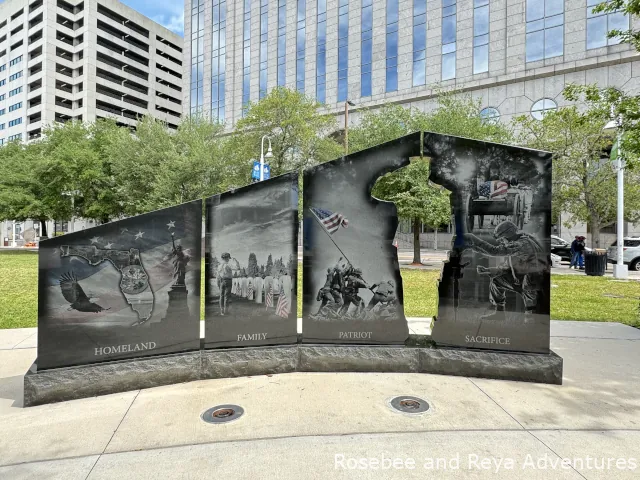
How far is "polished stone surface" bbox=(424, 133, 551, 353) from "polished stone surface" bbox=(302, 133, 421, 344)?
2.29ft

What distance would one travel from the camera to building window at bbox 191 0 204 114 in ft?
187

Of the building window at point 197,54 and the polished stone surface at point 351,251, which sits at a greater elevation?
the building window at point 197,54

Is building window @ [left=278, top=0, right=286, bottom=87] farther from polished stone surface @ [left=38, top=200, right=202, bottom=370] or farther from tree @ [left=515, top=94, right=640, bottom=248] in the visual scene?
polished stone surface @ [left=38, top=200, right=202, bottom=370]

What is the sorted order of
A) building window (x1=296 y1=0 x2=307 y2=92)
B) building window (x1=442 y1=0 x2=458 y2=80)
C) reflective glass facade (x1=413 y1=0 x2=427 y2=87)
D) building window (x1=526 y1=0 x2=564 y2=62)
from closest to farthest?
building window (x1=526 y1=0 x2=564 y2=62) < building window (x1=442 y1=0 x2=458 y2=80) < reflective glass facade (x1=413 y1=0 x2=427 y2=87) < building window (x1=296 y1=0 x2=307 y2=92)

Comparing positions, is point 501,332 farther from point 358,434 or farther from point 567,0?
point 567,0

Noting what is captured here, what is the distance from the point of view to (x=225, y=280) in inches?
180

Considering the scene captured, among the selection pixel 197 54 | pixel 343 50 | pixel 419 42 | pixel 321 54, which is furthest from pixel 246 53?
pixel 419 42

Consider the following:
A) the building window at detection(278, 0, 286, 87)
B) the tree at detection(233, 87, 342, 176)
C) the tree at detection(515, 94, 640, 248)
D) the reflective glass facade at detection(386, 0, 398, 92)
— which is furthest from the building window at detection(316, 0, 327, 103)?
the tree at detection(515, 94, 640, 248)

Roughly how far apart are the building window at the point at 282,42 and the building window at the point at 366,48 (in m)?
11.0

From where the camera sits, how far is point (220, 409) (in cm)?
379

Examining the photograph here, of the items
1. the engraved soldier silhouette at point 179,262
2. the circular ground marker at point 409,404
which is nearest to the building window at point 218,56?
the engraved soldier silhouette at point 179,262

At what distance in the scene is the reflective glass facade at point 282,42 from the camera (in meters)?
49.7

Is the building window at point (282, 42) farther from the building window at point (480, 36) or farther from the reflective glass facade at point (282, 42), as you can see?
the building window at point (480, 36)

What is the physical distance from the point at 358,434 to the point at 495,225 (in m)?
2.87
